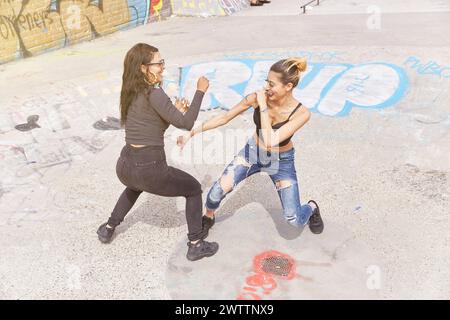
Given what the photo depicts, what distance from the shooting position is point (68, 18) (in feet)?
44.7

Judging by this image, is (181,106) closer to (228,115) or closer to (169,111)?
(169,111)

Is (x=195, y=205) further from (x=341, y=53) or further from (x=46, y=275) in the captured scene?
(x=341, y=53)

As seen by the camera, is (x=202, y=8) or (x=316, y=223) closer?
(x=316, y=223)

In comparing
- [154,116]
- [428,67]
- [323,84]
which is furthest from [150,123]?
[428,67]

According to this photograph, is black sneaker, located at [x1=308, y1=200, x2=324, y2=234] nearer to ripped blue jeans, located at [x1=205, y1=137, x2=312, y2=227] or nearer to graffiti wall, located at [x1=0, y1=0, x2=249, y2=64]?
ripped blue jeans, located at [x1=205, y1=137, x2=312, y2=227]

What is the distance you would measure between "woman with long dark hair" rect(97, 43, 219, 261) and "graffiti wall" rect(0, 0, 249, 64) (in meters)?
9.76

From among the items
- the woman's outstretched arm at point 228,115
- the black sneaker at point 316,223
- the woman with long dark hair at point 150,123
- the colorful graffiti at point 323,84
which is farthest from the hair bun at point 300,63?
the colorful graffiti at point 323,84

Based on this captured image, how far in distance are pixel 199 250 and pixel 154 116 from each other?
147 centimetres

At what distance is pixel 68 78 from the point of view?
10492 millimetres

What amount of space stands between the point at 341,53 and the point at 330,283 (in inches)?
308

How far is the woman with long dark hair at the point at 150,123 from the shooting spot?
3828mm

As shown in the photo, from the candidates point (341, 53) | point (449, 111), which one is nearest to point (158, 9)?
point (341, 53)

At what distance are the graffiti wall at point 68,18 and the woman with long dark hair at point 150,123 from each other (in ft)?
32.0

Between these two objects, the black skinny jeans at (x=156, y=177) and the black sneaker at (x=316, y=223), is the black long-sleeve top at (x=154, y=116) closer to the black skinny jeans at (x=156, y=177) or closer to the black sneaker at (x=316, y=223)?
the black skinny jeans at (x=156, y=177)
